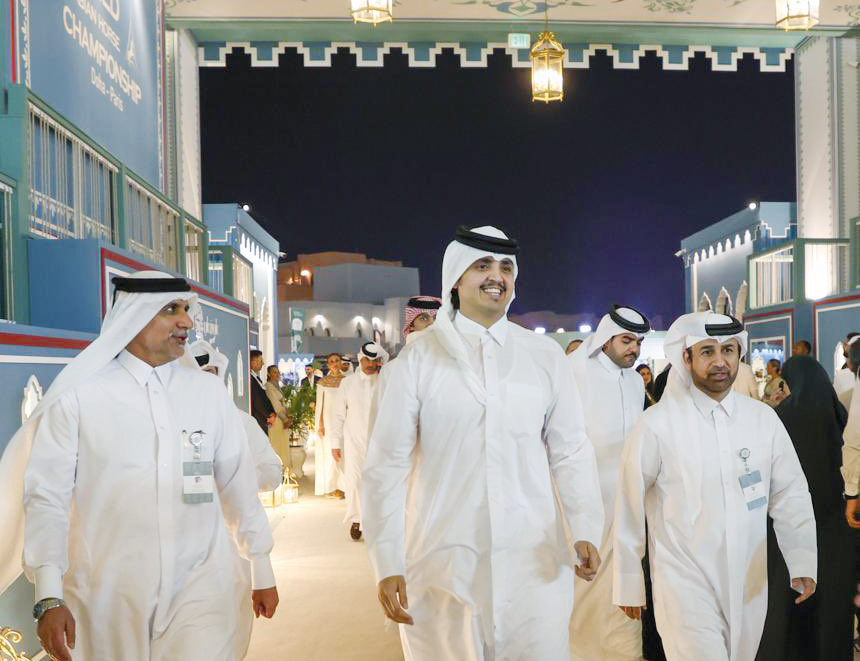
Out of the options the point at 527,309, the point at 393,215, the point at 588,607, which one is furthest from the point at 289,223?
the point at 588,607

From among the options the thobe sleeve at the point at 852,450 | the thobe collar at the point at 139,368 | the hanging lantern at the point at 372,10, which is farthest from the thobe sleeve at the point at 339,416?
the thobe collar at the point at 139,368

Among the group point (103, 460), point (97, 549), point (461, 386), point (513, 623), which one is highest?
point (461, 386)

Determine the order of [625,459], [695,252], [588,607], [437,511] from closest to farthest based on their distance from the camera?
[437,511]
[625,459]
[588,607]
[695,252]

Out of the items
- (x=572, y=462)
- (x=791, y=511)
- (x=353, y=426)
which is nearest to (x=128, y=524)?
(x=572, y=462)

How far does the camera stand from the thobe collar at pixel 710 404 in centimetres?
357

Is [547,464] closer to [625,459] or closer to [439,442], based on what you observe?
[439,442]

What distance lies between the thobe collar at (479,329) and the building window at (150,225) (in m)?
3.40

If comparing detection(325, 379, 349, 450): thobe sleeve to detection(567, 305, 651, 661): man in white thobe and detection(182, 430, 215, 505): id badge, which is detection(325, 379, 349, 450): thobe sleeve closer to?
detection(567, 305, 651, 661): man in white thobe

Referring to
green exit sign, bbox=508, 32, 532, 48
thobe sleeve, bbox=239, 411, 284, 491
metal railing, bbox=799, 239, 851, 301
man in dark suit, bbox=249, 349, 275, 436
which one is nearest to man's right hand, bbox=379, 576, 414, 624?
thobe sleeve, bbox=239, 411, 284, 491

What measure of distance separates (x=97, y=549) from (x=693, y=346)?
2.23 m

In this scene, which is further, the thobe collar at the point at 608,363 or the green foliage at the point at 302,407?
the green foliage at the point at 302,407

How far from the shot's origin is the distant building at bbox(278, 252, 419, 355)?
50344 millimetres

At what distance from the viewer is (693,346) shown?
3.71m

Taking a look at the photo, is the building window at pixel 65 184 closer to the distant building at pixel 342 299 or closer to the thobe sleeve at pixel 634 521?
the thobe sleeve at pixel 634 521
